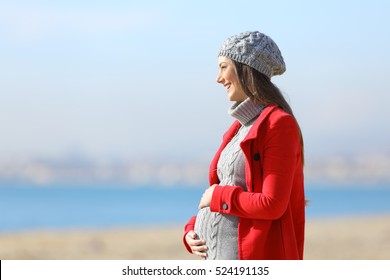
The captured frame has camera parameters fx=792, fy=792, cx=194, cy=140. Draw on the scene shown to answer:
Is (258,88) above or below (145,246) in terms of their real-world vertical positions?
below

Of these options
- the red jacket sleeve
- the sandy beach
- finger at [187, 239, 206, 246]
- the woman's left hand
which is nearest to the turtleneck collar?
the red jacket sleeve

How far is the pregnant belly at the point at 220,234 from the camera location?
2750mm

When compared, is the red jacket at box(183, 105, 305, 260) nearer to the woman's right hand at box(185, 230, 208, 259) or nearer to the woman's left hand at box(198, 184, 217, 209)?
the woman's left hand at box(198, 184, 217, 209)

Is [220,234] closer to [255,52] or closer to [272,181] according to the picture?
[272,181]

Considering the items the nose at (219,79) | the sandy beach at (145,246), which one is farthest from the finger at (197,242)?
the sandy beach at (145,246)

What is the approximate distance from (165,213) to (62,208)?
27.2 feet

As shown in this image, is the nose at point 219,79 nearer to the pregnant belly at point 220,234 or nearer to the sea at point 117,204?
the pregnant belly at point 220,234

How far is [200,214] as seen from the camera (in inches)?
114

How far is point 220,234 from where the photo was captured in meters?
2.77

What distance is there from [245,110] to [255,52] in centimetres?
21

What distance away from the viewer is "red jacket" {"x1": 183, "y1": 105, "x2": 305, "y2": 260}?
8.72ft

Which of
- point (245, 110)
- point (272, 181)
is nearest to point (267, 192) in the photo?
point (272, 181)
